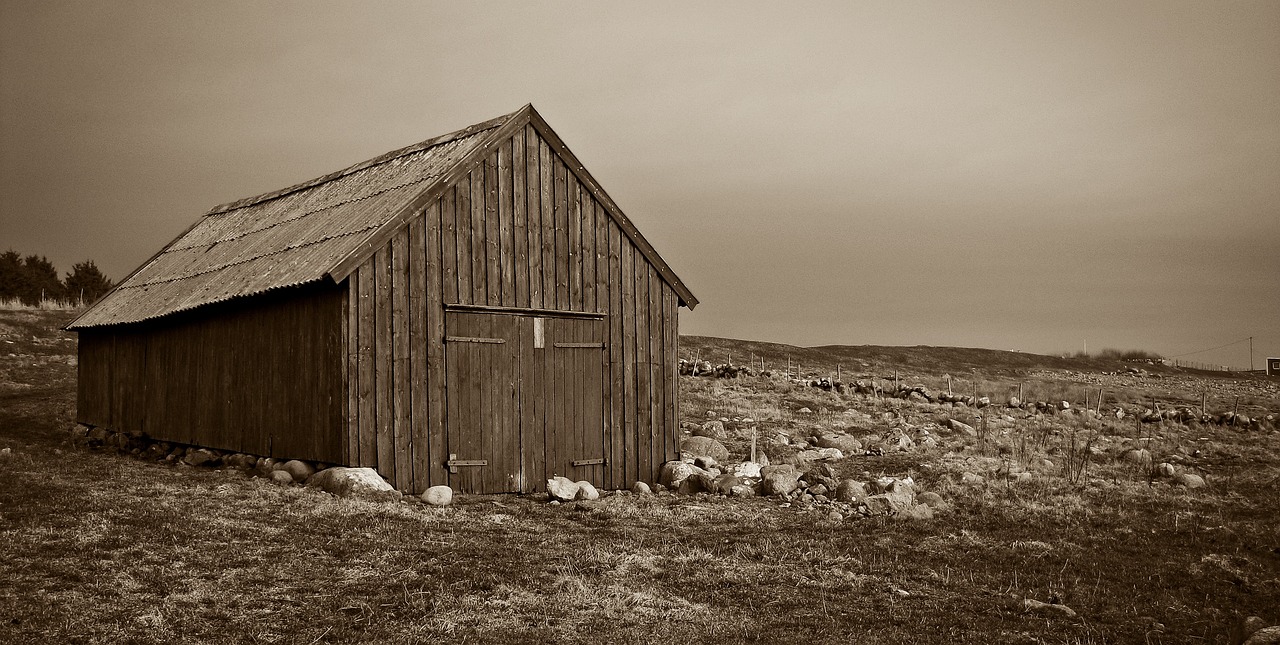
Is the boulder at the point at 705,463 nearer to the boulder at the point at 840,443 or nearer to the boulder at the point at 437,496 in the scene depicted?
the boulder at the point at 840,443

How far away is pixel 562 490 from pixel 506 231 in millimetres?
4109

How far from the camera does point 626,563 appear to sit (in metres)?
9.93

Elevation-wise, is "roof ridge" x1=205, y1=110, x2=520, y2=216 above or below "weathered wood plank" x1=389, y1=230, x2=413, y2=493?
above

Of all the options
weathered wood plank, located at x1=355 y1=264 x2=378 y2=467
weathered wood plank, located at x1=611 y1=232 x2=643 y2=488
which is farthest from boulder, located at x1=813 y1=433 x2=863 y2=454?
weathered wood plank, located at x1=355 y1=264 x2=378 y2=467

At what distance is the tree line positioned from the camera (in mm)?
67188

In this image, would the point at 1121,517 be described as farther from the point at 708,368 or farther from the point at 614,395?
the point at 708,368

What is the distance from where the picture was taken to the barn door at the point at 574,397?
16094 mm

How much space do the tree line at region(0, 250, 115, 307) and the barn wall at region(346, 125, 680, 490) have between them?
60.9 meters

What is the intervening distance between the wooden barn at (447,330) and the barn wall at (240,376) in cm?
4

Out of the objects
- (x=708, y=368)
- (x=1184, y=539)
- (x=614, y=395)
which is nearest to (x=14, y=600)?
(x=614, y=395)

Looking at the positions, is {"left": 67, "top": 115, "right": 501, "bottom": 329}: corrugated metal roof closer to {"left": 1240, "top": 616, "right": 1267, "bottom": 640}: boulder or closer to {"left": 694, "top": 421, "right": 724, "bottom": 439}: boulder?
{"left": 694, "top": 421, "right": 724, "bottom": 439}: boulder

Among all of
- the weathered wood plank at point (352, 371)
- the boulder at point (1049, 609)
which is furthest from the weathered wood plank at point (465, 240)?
the boulder at point (1049, 609)

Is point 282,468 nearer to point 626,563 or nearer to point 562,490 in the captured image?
point 562,490

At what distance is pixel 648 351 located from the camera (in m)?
17.5
